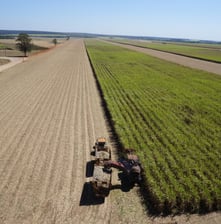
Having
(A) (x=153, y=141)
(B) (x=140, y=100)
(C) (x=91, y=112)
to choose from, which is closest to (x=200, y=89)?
(B) (x=140, y=100)

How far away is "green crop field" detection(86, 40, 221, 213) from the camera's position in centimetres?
738

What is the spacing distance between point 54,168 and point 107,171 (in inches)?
76.3

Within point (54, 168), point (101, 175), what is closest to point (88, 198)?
point (101, 175)

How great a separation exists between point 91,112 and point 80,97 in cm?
376

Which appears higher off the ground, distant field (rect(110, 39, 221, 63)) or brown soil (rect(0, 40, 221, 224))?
brown soil (rect(0, 40, 221, 224))

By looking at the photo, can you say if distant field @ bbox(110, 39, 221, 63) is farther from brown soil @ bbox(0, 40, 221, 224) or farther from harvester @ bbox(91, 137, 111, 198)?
harvester @ bbox(91, 137, 111, 198)

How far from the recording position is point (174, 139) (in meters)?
11.2

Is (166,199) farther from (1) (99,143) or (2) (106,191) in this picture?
(1) (99,143)

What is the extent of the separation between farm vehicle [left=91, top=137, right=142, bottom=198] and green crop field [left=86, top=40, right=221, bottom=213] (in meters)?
0.51

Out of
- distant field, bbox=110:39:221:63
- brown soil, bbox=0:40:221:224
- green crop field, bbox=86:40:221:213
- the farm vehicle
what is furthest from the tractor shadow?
distant field, bbox=110:39:221:63

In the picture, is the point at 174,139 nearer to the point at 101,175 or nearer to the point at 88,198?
the point at 101,175

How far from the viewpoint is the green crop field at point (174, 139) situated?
7.38m

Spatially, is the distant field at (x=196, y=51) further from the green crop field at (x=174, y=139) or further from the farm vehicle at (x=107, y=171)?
the farm vehicle at (x=107, y=171)

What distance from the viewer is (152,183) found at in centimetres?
782
